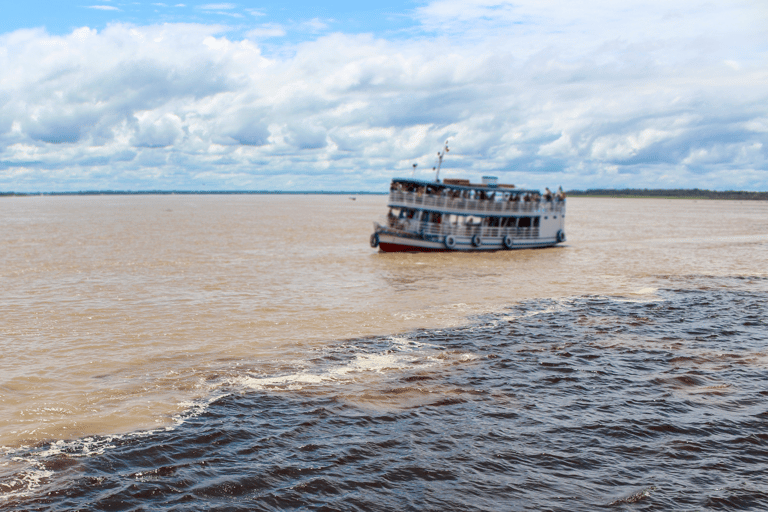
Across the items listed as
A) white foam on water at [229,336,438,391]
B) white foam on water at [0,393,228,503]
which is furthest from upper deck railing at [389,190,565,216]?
white foam on water at [0,393,228,503]

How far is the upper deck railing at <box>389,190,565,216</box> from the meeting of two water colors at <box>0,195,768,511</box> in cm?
1463

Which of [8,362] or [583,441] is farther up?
[583,441]

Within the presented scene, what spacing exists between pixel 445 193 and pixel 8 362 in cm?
2891

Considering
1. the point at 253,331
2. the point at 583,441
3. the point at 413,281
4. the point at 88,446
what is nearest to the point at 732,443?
the point at 583,441

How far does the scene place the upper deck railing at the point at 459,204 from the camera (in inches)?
1473

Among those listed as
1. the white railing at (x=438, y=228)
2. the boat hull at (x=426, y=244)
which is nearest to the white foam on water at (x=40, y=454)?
the boat hull at (x=426, y=244)

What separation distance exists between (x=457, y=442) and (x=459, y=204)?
101ft

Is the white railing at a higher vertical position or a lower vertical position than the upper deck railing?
lower

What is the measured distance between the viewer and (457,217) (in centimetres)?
3912

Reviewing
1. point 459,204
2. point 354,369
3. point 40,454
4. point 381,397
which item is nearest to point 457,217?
point 459,204

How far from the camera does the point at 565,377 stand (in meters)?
11.9

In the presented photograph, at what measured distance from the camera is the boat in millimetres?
37188

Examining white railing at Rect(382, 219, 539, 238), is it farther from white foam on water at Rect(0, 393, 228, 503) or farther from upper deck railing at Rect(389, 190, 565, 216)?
white foam on water at Rect(0, 393, 228, 503)

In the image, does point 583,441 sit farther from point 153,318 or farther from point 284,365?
point 153,318
